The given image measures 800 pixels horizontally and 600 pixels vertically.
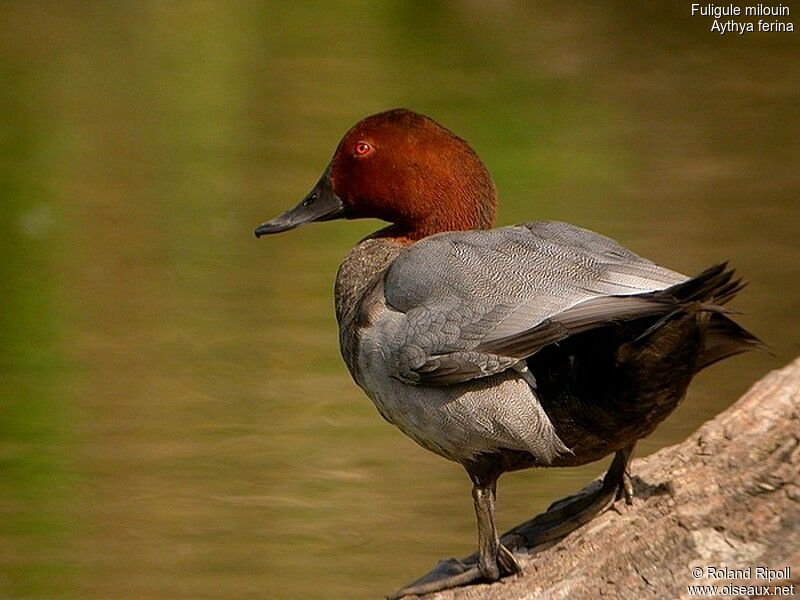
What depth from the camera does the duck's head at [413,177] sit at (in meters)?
4.02

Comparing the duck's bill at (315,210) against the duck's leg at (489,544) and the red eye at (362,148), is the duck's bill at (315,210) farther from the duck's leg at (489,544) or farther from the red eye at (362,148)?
the duck's leg at (489,544)

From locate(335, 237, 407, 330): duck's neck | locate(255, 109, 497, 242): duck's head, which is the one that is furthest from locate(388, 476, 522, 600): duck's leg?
locate(255, 109, 497, 242): duck's head

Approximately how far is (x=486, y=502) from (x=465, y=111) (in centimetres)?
681

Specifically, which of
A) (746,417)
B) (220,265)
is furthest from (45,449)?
(746,417)

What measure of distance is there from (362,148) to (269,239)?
4116 millimetres

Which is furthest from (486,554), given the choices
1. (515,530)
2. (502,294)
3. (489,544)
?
(502,294)

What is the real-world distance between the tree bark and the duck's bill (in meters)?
1.14

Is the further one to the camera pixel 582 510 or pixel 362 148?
pixel 362 148

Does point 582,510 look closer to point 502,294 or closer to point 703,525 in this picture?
point 703,525

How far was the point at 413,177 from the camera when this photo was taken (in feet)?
13.3

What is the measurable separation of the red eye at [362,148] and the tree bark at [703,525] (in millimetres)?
1112

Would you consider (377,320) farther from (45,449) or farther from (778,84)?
(778,84)
